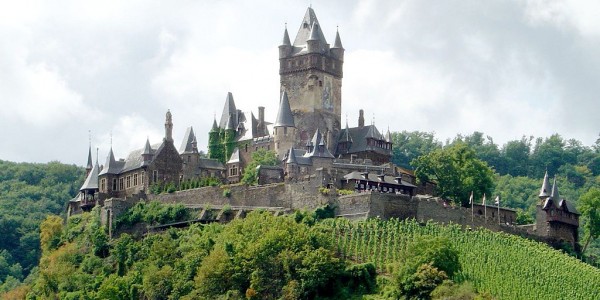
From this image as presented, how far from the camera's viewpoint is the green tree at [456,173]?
94062 millimetres

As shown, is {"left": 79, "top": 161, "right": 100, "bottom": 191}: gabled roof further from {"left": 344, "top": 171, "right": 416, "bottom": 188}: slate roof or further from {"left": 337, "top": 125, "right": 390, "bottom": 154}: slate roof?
{"left": 344, "top": 171, "right": 416, "bottom": 188}: slate roof

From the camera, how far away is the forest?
250 ft

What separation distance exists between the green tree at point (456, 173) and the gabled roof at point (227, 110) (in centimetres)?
1419

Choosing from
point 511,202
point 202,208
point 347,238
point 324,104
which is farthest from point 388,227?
point 511,202

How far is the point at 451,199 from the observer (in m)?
94.1

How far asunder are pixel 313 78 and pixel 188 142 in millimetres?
9045

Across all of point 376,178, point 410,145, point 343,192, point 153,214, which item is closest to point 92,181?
point 153,214

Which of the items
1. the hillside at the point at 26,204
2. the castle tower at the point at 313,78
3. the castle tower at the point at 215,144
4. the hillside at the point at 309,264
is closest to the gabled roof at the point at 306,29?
the castle tower at the point at 313,78

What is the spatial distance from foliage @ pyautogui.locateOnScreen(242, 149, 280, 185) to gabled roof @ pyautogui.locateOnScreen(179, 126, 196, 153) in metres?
4.22

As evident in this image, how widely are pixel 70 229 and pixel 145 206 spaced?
6.06m

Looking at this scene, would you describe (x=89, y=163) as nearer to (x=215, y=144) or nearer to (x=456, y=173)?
(x=215, y=144)

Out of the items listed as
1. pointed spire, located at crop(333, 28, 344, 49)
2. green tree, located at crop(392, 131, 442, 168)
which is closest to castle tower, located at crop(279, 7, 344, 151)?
pointed spire, located at crop(333, 28, 344, 49)

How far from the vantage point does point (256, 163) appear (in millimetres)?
95438

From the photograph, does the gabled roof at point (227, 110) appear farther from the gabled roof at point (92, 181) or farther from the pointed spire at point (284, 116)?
the gabled roof at point (92, 181)
